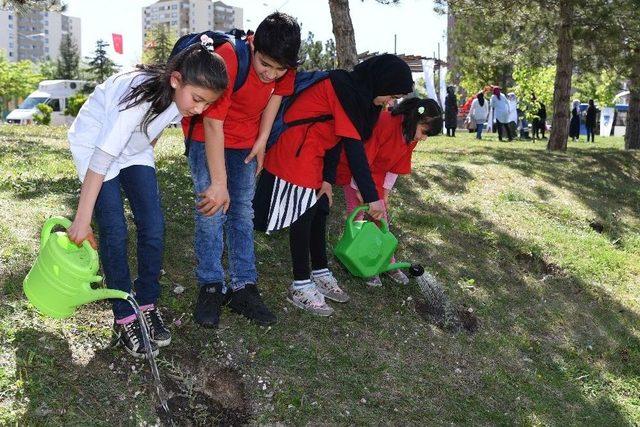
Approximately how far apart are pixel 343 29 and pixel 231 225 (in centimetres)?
359

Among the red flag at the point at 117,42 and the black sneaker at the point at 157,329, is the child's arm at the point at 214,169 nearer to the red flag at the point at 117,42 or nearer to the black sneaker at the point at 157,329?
the black sneaker at the point at 157,329

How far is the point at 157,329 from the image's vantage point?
9.54ft

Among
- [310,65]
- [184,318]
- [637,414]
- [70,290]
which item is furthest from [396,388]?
[310,65]

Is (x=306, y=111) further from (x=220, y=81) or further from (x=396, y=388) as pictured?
(x=396, y=388)

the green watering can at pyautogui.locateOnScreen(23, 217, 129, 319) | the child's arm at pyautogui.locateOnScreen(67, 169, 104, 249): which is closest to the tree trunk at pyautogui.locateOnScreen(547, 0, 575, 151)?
the child's arm at pyautogui.locateOnScreen(67, 169, 104, 249)

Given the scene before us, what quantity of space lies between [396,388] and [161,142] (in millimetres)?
5416

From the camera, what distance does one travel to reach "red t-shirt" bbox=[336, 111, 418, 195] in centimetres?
383

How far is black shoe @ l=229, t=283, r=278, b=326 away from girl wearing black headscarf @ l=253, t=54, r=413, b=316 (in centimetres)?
31

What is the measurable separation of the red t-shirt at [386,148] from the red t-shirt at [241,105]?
2.57ft

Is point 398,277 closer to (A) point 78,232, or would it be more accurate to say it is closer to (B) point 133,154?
(B) point 133,154

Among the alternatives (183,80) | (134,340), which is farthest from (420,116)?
(134,340)

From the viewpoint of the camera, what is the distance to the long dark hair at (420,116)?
370cm

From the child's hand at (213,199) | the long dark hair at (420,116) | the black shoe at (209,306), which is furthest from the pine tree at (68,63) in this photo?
the child's hand at (213,199)

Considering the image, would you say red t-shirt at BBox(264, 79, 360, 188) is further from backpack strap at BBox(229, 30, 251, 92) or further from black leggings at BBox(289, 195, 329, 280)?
backpack strap at BBox(229, 30, 251, 92)
